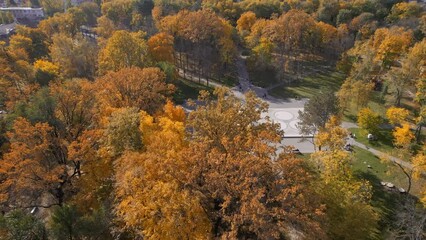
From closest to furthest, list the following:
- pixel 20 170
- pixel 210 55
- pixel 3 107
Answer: pixel 20 170 < pixel 3 107 < pixel 210 55

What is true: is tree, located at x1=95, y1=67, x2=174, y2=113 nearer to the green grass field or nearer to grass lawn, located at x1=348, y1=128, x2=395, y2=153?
the green grass field

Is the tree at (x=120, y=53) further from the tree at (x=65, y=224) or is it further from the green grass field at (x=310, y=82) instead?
the tree at (x=65, y=224)

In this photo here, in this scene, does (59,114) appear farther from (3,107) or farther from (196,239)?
(196,239)

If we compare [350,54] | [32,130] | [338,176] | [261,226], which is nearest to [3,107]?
[32,130]

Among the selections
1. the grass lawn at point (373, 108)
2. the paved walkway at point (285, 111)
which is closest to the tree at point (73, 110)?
the paved walkway at point (285, 111)

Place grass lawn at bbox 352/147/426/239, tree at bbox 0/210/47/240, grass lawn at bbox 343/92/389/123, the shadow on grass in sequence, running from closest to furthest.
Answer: tree at bbox 0/210/47/240, the shadow on grass, grass lawn at bbox 352/147/426/239, grass lawn at bbox 343/92/389/123

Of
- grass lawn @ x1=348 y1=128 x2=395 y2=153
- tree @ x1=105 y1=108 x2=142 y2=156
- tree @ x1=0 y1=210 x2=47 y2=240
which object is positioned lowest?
grass lawn @ x1=348 y1=128 x2=395 y2=153

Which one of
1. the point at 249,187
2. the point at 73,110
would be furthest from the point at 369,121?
the point at 73,110

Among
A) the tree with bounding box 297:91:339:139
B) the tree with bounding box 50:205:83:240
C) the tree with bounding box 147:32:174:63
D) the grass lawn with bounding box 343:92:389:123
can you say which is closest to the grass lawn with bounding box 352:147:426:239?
the tree with bounding box 297:91:339:139
